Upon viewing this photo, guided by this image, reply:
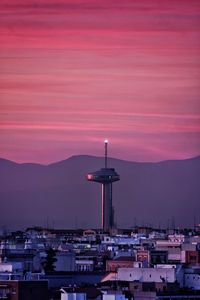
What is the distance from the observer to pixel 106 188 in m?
110

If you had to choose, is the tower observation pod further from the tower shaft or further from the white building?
the white building

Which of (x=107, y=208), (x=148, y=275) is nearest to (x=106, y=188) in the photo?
(x=107, y=208)

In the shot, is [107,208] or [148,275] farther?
[107,208]

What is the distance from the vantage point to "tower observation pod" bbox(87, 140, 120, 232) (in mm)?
108312

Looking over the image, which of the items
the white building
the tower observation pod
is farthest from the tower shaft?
the white building

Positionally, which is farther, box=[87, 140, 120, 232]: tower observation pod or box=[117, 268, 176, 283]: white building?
box=[87, 140, 120, 232]: tower observation pod

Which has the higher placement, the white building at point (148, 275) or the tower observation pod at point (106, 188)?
the tower observation pod at point (106, 188)

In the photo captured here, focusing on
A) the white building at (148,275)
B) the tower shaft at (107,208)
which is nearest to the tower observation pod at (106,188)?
the tower shaft at (107,208)

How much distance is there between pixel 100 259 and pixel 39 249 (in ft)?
18.2

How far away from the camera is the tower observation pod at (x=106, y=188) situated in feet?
355

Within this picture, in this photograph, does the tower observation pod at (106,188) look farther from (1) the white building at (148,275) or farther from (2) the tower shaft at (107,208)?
(1) the white building at (148,275)


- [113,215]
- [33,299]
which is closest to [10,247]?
[33,299]

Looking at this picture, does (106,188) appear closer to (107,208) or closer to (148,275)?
(107,208)

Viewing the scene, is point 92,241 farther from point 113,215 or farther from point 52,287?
point 52,287
